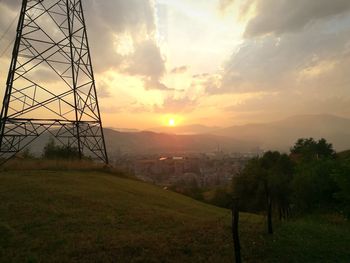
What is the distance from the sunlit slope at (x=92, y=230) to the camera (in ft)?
33.3

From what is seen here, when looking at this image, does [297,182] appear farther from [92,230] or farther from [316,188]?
[92,230]

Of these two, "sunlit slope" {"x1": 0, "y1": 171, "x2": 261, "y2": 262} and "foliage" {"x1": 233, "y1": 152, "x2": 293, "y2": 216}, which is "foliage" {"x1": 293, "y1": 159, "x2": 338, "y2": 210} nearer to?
"foliage" {"x1": 233, "y1": 152, "x2": 293, "y2": 216}

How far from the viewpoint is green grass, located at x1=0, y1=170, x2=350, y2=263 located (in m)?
10.2

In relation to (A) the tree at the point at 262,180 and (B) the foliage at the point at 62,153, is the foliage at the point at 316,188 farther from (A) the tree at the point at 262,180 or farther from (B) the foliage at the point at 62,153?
(B) the foliage at the point at 62,153

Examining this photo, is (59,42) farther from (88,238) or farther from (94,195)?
(88,238)

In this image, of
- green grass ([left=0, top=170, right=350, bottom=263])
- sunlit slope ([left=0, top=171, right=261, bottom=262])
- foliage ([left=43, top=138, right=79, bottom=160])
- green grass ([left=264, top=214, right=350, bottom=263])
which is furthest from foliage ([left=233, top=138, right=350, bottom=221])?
foliage ([left=43, top=138, right=79, bottom=160])

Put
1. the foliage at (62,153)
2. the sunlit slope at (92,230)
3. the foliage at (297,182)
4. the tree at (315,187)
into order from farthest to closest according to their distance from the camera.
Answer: the tree at (315,187) → the foliage at (62,153) → the foliage at (297,182) → the sunlit slope at (92,230)

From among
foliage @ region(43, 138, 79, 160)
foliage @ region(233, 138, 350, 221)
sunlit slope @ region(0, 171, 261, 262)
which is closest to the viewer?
sunlit slope @ region(0, 171, 261, 262)

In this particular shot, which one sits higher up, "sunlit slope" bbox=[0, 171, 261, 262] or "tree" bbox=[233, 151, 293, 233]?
"sunlit slope" bbox=[0, 171, 261, 262]

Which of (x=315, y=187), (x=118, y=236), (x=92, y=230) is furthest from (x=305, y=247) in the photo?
(x=315, y=187)

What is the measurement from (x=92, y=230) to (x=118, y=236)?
1.19 m

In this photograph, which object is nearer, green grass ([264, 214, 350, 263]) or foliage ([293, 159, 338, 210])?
green grass ([264, 214, 350, 263])

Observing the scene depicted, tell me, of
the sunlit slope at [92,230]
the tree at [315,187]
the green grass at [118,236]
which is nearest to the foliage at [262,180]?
the tree at [315,187]

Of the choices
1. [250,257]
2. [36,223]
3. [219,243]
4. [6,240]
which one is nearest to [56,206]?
[36,223]
